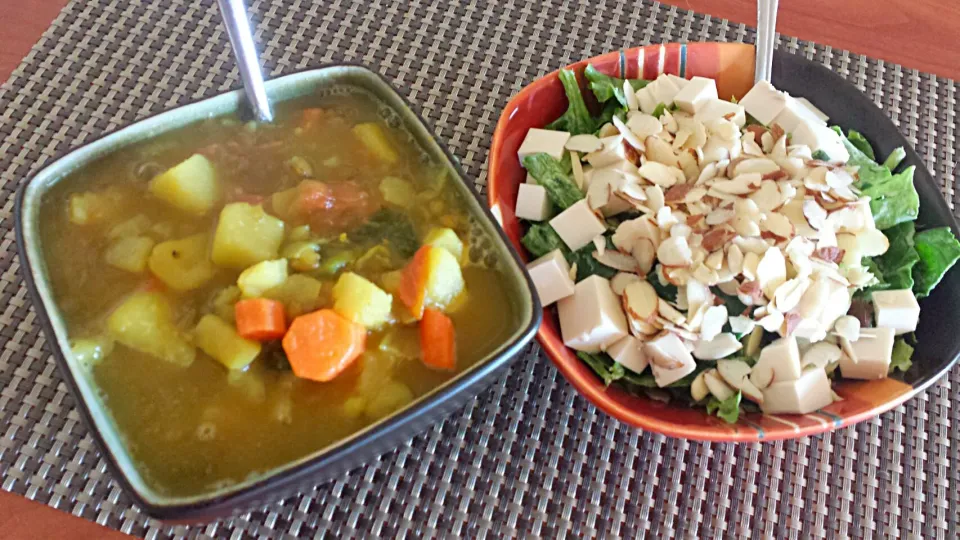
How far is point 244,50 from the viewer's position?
0.83 m

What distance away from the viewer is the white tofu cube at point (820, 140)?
1024mm

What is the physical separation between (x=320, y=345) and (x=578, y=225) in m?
0.39

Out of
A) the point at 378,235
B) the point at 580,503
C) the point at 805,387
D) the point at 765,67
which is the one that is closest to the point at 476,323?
the point at 378,235

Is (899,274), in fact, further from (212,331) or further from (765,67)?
(212,331)

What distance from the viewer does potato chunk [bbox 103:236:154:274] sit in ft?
2.73

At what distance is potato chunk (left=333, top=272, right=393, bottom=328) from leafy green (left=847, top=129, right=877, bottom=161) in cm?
74

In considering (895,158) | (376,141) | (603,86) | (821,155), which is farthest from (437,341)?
(895,158)

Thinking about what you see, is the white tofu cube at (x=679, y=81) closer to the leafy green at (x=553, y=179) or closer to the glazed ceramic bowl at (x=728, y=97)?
the glazed ceramic bowl at (x=728, y=97)

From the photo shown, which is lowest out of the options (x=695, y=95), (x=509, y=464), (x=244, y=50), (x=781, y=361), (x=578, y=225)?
(x=509, y=464)

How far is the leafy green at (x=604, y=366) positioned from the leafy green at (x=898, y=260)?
14.8 inches

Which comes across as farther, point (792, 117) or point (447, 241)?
point (792, 117)

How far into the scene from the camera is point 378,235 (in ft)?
2.85

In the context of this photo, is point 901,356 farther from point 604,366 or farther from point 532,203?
point 532,203

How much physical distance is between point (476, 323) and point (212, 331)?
28 cm
